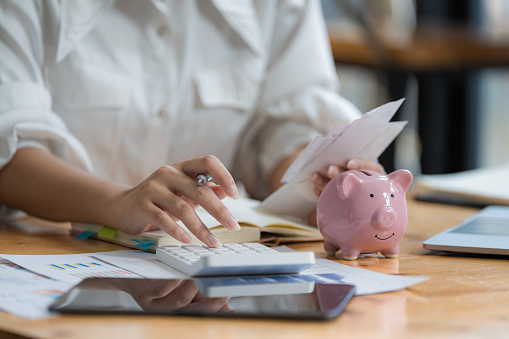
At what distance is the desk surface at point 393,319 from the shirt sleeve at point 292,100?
21.3 inches

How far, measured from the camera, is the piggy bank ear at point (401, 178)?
700mm

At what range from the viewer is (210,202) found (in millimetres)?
677

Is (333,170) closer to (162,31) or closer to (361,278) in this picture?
(361,278)

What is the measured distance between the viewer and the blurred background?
6.99ft

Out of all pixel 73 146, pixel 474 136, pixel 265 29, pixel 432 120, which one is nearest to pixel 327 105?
pixel 265 29

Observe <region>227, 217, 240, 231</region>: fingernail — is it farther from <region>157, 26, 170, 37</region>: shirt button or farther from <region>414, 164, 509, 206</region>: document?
<region>414, 164, 509, 206</region>: document

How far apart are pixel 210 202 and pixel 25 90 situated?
397mm

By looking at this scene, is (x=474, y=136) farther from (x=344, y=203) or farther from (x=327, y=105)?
(x=344, y=203)

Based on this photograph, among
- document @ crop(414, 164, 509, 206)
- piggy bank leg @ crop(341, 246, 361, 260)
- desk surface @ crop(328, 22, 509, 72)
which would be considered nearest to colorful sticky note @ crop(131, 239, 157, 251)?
piggy bank leg @ crop(341, 246, 361, 260)

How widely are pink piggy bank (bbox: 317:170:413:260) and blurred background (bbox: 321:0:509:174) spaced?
1.17 metres

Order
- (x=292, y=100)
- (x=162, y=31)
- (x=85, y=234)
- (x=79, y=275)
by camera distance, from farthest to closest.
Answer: (x=292, y=100) < (x=162, y=31) < (x=85, y=234) < (x=79, y=275)

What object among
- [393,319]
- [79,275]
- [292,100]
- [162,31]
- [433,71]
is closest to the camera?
[393,319]

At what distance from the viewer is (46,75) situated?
1.07 metres

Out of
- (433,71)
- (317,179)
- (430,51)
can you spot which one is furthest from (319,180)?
(433,71)
